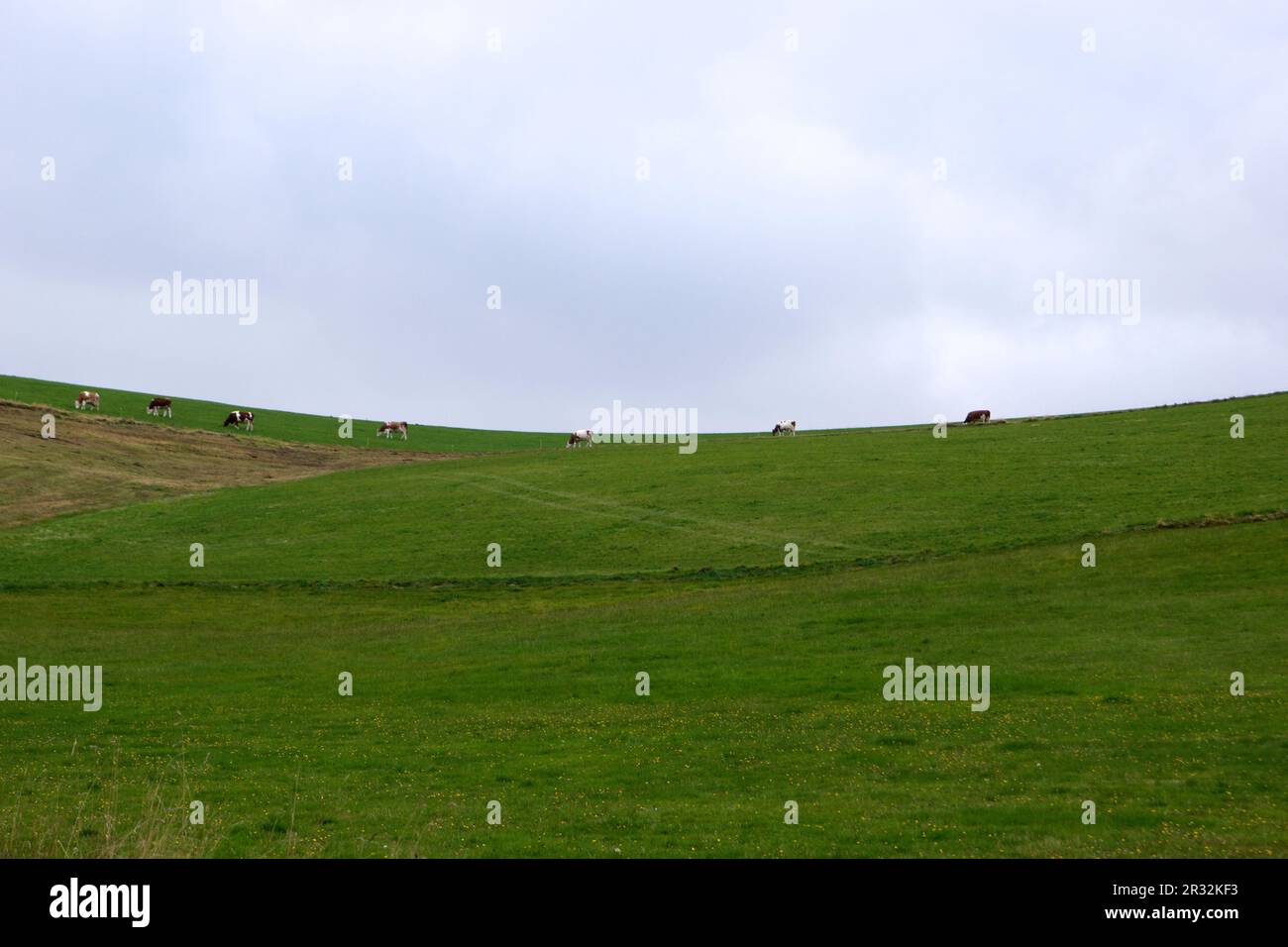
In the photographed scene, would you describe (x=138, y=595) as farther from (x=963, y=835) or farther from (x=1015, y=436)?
(x=1015, y=436)

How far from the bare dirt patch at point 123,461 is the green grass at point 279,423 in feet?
21.0

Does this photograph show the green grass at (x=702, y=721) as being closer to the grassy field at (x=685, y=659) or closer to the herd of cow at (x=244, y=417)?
the grassy field at (x=685, y=659)

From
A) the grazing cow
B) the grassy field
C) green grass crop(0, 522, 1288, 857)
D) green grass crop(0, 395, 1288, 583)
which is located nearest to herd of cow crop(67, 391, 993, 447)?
the grazing cow

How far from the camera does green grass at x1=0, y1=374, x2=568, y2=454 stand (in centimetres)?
10388

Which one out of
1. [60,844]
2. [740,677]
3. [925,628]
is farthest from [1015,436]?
[60,844]

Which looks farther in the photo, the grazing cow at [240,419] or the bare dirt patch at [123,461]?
the grazing cow at [240,419]

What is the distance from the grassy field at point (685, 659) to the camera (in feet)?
56.1

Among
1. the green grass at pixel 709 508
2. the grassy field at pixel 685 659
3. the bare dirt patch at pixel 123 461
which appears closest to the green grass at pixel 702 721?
the grassy field at pixel 685 659

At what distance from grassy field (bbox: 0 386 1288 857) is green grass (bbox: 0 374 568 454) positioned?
3657 centimetres

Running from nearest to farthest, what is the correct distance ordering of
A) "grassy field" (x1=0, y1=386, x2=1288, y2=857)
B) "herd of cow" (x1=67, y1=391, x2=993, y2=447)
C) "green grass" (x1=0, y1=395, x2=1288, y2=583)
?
"grassy field" (x1=0, y1=386, x2=1288, y2=857) < "green grass" (x1=0, y1=395, x2=1288, y2=583) < "herd of cow" (x1=67, y1=391, x2=993, y2=447)

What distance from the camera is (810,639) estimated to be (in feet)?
112

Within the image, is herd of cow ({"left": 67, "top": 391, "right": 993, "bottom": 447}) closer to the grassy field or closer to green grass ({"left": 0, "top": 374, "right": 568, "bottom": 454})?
green grass ({"left": 0, "top": 374, "right": 568, "bottom": 454})
